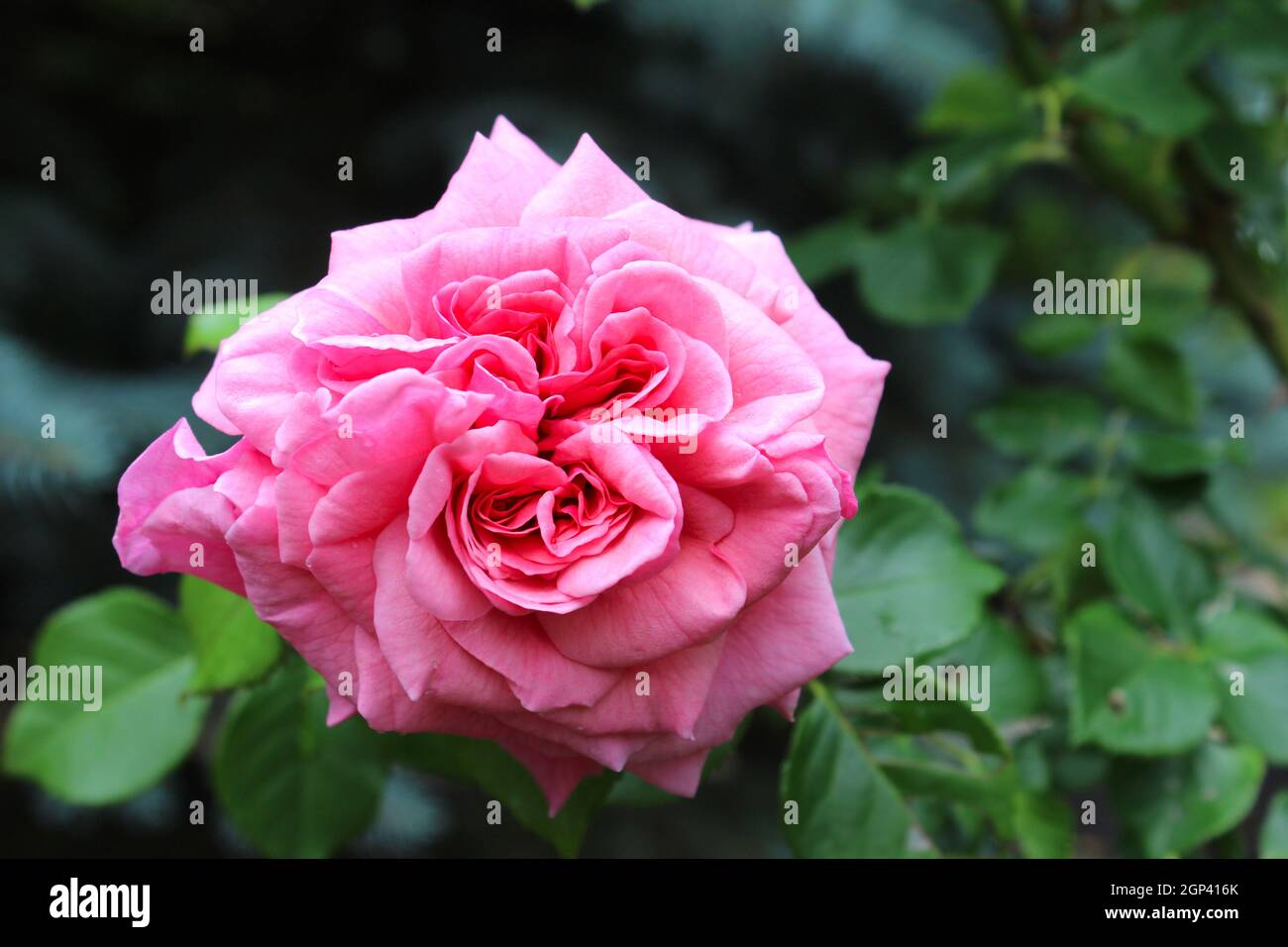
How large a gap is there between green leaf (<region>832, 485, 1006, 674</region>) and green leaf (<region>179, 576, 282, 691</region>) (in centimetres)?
26

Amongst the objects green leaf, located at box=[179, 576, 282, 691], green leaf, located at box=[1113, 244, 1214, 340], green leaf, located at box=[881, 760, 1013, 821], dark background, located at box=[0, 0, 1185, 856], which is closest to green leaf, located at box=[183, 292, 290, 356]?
green leaf, located at box=[179, 576, 282, 691]

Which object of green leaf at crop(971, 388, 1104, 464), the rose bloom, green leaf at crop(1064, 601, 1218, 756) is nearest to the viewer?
the rose bloom

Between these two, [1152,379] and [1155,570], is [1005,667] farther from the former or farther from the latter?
[1152,379]

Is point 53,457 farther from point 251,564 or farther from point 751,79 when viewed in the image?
point 751,79

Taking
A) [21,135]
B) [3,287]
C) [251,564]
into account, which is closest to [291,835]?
[251,564]

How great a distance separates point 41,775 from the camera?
0.63 meters

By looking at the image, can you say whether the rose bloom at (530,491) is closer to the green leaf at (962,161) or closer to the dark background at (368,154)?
the green leaf at (962,161)

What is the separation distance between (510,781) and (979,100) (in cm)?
63

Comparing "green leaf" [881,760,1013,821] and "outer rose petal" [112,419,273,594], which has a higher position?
"outer rose petal" [112,419,273,594]

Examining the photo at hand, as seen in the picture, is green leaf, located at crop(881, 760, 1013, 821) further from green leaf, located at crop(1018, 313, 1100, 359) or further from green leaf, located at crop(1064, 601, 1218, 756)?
green leaf, located at crop(1018, 313, 1100, 359)

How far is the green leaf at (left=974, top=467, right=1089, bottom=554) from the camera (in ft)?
2.26

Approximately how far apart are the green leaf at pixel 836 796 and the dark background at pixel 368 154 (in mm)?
550

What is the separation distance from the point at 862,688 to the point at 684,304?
259mm

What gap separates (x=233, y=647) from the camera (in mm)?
477
